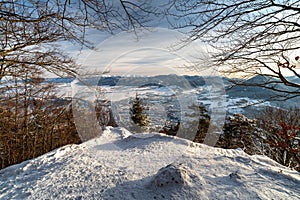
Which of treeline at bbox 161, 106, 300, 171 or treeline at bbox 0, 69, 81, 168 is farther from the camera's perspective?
treeline at bbox 161, 106, 300, 171

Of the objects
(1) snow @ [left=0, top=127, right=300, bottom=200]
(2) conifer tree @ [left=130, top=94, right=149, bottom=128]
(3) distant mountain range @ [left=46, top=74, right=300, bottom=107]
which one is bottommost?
(2) conifer tree @ [left=130, top=94, right=149, bottom=128]

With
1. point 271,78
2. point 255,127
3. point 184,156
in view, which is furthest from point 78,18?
point 255,127

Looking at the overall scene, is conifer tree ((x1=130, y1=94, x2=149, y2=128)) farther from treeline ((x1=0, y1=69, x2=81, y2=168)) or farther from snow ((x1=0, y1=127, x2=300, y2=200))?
snow ((x1=0, y1=127, x2=300, y2=200))

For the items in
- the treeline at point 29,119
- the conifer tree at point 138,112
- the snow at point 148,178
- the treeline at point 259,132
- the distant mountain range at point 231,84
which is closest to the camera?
the distant mountain range at point 231,84

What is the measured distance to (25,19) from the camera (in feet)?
7.29

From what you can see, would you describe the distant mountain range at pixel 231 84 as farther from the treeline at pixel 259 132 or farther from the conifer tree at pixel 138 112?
the conifer tree at pixel 138 112

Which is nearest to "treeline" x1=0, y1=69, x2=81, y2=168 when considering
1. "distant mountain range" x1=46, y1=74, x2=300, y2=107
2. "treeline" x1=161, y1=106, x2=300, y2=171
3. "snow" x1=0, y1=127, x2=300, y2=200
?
"distant mountain range" x1=46, y1=74, x2=300, y2=107

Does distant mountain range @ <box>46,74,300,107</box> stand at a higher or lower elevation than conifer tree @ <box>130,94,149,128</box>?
higher

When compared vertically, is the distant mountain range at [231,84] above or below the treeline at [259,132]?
above

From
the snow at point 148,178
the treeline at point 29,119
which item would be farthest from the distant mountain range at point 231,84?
the snow at point 148,178

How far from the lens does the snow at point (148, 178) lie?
2566mm

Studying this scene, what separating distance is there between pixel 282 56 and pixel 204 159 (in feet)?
8.63

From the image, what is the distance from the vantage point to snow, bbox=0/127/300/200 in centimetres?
257

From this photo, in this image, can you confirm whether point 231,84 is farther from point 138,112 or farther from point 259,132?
point 138,112
